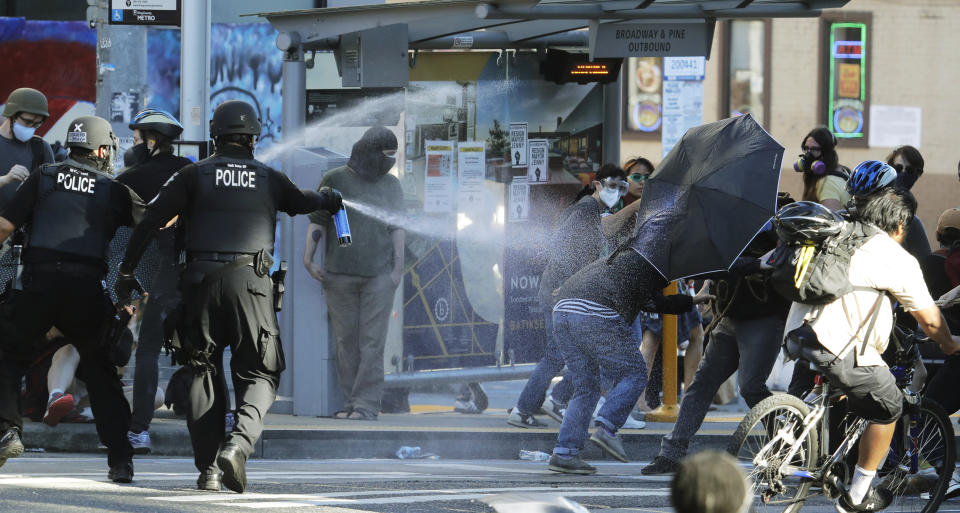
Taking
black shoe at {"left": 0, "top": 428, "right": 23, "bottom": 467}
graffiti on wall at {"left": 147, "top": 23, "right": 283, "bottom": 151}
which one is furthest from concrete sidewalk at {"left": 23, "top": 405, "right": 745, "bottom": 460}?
graffiti on wall at {"left": 147, "top": 23, "right": 283, "bottom": 151}

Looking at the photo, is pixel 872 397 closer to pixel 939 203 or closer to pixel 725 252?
pixel 725 252

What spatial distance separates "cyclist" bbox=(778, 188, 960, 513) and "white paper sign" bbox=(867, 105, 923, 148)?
702 inches

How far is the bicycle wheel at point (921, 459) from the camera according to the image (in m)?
7.45

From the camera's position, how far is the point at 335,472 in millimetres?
8773

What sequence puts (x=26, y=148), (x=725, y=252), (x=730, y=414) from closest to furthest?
(x=725, y=252)
(x=26, y=148)
(x=730, y=414)

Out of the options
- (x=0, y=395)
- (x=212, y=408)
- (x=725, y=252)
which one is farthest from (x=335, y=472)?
(x=725, y=252)

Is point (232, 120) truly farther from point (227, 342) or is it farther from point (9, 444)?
point (9, 444)

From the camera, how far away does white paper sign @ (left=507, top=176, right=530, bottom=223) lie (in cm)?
1167

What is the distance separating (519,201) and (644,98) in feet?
41.1

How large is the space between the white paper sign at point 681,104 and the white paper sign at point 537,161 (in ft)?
12.4

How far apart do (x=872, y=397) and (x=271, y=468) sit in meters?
3.56

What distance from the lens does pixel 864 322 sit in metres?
6.91

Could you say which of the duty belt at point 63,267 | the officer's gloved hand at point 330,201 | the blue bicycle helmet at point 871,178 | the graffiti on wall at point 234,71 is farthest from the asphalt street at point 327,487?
the graffiti on wall at point 234,71

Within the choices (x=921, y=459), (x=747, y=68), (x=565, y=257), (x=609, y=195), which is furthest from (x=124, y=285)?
(x=747, y=68)
